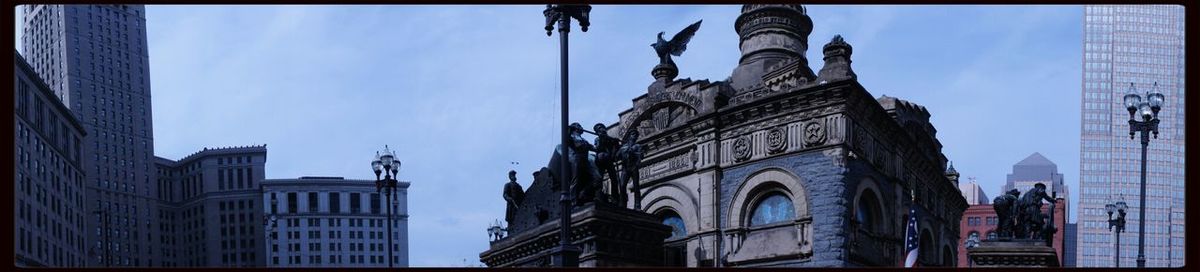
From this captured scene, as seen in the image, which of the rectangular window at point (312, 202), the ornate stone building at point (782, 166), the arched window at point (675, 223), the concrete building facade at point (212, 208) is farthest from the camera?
the rectangular window at point (312, 202)

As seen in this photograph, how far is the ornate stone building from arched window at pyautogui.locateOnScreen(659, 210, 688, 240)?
0.04m

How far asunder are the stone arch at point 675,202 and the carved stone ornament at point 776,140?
3.09m

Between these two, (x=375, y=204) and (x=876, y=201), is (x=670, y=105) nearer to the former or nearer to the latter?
(x=876, y=201)

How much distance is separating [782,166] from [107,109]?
83772 millimetres

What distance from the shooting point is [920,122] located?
40.8 m

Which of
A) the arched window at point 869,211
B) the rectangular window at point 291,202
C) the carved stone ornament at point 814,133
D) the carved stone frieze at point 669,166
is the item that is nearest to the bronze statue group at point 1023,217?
the arched window at point 869,211

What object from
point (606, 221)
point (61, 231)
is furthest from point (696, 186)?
point (61, 231)

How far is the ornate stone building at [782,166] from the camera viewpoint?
1259 inches

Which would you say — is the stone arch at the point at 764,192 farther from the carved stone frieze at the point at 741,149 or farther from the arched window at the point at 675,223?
the arched window at the point at 675,223

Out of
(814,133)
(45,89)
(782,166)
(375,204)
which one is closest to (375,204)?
(375,204)

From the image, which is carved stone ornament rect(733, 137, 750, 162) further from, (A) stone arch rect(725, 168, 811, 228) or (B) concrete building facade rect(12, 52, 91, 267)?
(B) concrete building facade rect(12, 52, 91, 267)

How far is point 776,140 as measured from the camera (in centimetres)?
3319

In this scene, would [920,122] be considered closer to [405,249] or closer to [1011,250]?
[1011,250]

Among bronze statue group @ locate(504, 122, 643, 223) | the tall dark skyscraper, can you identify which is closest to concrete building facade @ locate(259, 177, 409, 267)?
the tall dark skyscraper
